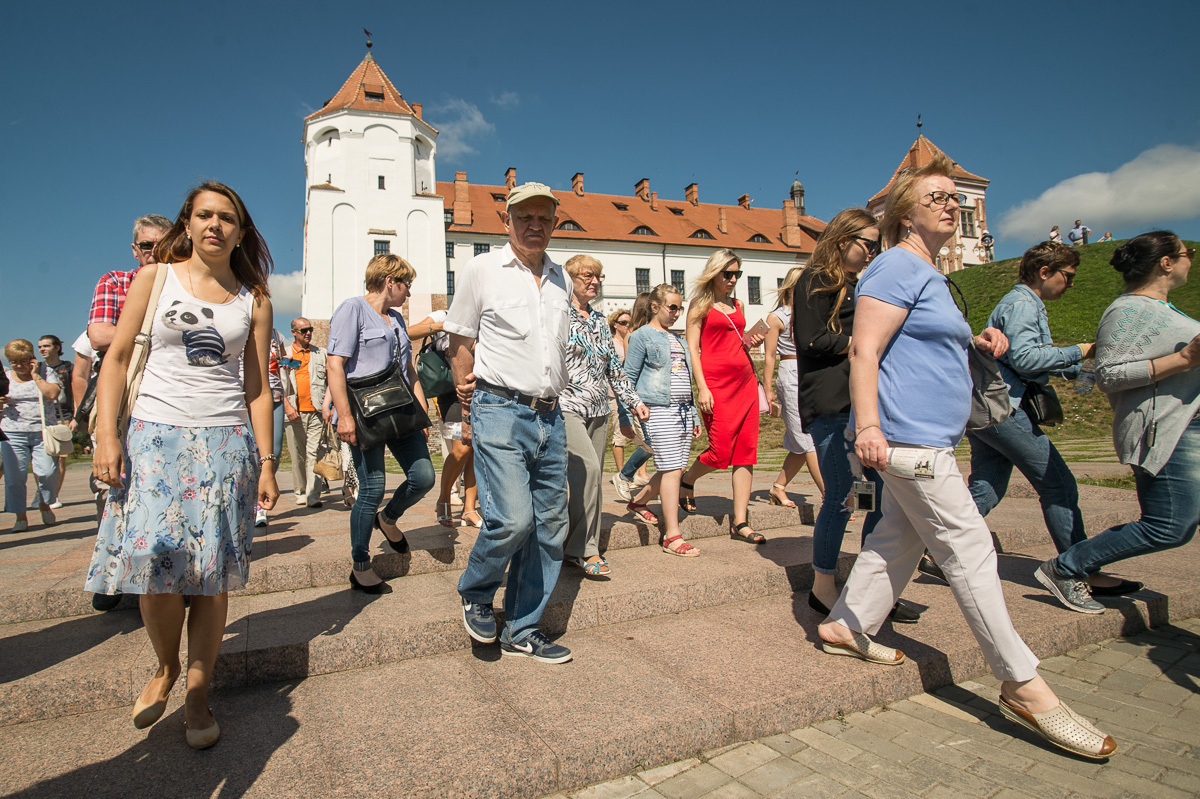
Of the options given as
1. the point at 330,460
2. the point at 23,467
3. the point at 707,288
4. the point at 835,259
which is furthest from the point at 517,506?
the point at 23,467

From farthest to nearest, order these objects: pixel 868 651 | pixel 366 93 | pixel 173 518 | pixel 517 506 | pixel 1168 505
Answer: pixel 366 93 < pixel 1168 505 < pixel 868 651 < pixel 517 506 < pixel 173 518

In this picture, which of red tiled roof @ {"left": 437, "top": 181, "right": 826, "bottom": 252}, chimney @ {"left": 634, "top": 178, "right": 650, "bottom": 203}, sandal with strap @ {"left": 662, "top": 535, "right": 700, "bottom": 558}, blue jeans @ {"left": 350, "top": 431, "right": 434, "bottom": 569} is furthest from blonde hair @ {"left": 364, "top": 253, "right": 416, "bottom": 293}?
chimney @ {"left": 634, "top": 178, "right": 650, "bottom": 203}

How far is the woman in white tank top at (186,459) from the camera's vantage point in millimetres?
2418

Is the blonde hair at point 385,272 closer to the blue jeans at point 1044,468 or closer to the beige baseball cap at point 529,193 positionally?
the beige baseball cap at point 529,193

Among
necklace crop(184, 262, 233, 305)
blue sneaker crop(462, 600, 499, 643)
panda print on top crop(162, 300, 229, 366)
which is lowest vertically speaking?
blue sneaker crop(462, 600, 499, 643)

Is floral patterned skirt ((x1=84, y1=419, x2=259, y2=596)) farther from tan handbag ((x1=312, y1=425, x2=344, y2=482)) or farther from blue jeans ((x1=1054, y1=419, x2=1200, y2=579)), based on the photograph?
blue jeans ((x1=1054, y1=419, x2=1200, y2=579))

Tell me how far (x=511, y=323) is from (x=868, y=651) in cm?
221

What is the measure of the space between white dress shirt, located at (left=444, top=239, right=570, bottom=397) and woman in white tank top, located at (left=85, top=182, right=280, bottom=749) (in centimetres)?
95

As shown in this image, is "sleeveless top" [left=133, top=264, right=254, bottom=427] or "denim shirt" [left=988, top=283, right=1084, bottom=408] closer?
"sleeveless top" [left=133, top=264, right=254, bottom=427]

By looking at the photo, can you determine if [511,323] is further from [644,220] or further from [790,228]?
[790,228]

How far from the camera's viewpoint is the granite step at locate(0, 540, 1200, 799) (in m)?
2.28

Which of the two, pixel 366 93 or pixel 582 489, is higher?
pixel 366 93

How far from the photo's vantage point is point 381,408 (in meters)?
4.01

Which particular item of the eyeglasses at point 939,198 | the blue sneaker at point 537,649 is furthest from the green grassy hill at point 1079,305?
the blue sneaker at point 537,649
